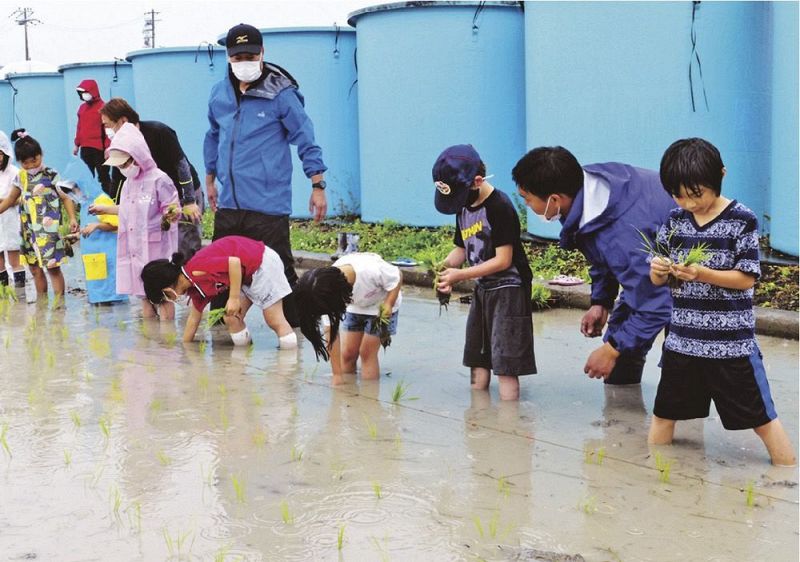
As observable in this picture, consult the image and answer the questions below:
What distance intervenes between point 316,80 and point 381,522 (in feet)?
35.2

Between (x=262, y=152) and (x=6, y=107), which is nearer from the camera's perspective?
(x=262, y=152)

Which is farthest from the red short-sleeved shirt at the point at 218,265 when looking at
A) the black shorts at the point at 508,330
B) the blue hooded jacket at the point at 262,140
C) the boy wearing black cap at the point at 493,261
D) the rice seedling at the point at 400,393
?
the black shorts at the point at 508,330

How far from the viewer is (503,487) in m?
3.97

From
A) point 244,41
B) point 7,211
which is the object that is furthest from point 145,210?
point 7,211

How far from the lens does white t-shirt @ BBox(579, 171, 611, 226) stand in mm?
4688

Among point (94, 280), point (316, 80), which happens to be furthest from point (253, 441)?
point (316, 80)

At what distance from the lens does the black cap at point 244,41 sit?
6.78m

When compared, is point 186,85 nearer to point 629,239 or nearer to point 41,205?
point 41,205

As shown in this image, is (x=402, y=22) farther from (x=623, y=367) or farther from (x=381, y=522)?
(x=381, y=522)

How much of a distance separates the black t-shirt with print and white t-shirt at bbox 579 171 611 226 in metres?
0.58

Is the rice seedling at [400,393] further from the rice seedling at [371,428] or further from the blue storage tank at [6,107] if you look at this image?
the blue storage tank at [6,107]

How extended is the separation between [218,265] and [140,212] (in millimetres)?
1484

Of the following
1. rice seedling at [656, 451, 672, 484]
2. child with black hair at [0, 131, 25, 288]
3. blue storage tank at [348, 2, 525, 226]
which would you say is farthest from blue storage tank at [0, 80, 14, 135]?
rice seedling at [656, 451, 672, 484]

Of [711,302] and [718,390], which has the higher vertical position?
[711,302]
